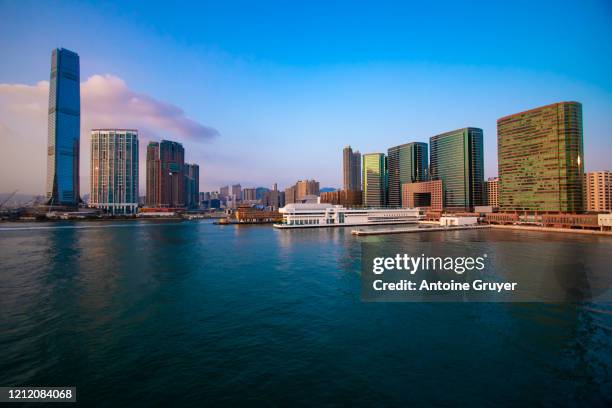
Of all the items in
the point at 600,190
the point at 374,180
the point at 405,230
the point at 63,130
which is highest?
the point at 63,130

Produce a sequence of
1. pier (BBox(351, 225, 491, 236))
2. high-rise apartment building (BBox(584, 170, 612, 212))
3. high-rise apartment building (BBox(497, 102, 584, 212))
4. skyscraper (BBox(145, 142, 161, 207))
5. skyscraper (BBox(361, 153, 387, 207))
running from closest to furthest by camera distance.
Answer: pier (BBox(351, 225, 491, 236)), high-rise apartment building (BBox(497, 102, 584, 212)), high-rise apartment building (BBox(584, 170, 612, 212)), skyscraper (BBox(361, 153, 387, 207)), skyscraper (BBox(145, 142, 161, 207))

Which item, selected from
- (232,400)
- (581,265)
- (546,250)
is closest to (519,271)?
(581,265)

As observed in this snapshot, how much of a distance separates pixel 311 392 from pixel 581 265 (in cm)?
3070

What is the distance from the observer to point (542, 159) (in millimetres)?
78375

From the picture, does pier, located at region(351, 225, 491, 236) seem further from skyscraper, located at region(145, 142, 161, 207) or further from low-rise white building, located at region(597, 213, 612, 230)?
skyscraper, located at region(145, 142, 161, 207)

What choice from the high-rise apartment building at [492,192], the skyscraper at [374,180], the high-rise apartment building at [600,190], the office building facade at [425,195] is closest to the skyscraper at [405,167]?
the skyscraper at [374,180]

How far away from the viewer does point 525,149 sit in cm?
8275

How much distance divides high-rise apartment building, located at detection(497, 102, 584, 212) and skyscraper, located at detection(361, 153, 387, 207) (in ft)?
257

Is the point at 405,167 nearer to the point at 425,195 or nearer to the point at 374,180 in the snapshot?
the point at 374,180

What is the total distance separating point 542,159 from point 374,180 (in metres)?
91.6

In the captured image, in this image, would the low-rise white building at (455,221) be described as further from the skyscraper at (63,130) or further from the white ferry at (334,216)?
the skyscraper at (63,130)

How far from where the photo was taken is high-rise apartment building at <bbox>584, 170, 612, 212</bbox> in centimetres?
→ 9500

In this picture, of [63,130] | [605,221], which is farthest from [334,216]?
[63,130]

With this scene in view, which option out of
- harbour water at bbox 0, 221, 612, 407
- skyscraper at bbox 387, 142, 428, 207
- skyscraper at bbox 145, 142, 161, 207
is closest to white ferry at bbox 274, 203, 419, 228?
harbour water at bbox 0, 221, 612, 407
